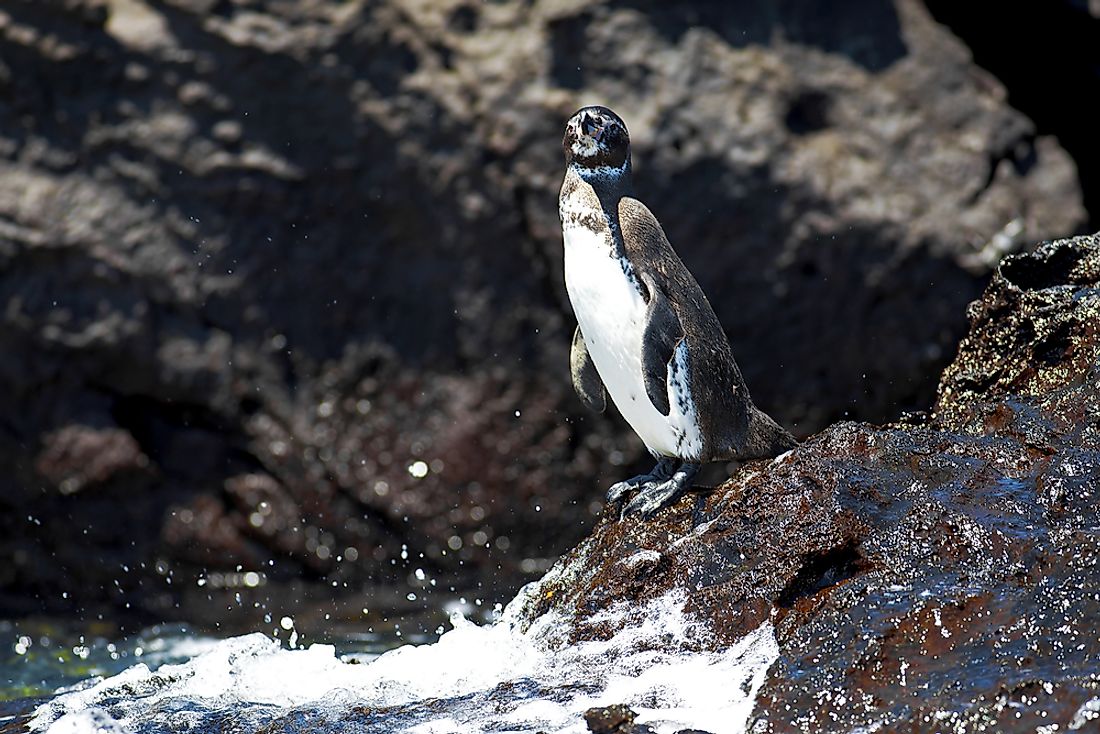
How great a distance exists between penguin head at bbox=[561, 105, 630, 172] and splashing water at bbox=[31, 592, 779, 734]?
5.21 ft

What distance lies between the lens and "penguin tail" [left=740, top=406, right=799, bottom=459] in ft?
15.1

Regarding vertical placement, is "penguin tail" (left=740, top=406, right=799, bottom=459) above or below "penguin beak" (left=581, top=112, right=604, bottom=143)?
below

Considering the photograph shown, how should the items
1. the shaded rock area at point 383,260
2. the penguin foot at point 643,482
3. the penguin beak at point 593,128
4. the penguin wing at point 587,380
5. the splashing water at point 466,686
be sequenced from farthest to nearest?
the shaded rock area at point 383,260, the penguin wing at point 587,380, the penguin beak at point 593,128, the penguin foot at point 643,482, the splashing water at point 466,686

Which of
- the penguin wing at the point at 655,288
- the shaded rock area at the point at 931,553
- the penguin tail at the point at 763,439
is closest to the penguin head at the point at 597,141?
the penguin wing at the point at 655,288

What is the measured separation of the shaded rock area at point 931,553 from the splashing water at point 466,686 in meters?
0.08

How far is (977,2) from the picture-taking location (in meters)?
8.98

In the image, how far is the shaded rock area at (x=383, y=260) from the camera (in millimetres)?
8016

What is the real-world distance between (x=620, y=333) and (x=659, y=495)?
22.4 inches

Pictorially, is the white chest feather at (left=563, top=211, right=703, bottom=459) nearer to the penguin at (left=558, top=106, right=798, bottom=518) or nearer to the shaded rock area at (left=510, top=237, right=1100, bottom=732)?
the penguin at (left=558, top=106, right=798, bottom=518)

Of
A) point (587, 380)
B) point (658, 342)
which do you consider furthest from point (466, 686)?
point (587, 380)

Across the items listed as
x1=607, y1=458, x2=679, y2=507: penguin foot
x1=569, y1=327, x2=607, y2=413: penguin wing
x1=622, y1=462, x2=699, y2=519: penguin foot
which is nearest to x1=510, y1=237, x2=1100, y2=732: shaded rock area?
x1=622, y1=462, x2=699, y2=519: penguin foot

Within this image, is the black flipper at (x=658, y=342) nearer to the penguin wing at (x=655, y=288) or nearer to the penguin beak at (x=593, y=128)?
the penguin wing at (x=655, y=288)

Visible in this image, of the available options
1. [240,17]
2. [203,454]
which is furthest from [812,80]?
[203,454]

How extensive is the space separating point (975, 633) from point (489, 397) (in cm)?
544
